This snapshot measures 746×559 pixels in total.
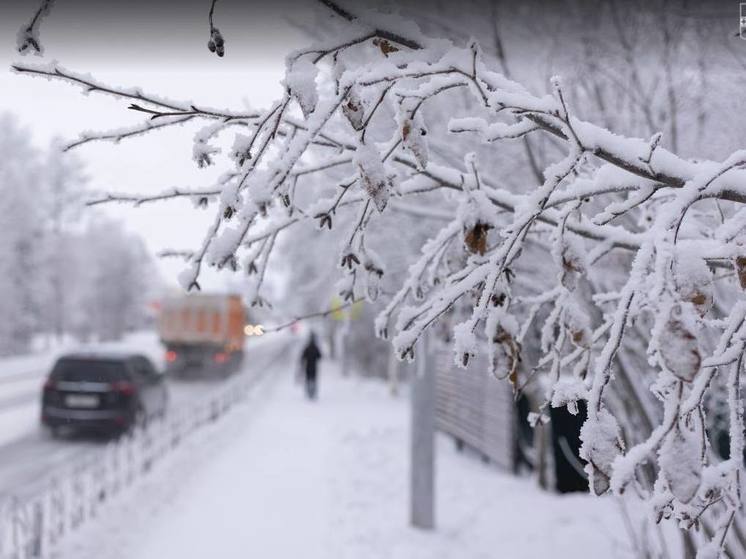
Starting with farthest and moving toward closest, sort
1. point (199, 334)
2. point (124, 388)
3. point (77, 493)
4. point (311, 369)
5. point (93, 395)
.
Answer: point (199, 334)
point (311, 369)
point (124, 388)
point (93, 395)
point (77, 493)

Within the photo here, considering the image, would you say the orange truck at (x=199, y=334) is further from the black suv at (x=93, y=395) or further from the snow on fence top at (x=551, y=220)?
the snow on fence top at (x=551, y=220)

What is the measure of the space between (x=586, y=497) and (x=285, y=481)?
3.53 m

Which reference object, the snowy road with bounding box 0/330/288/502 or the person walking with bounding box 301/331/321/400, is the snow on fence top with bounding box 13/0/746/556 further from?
the person walking with bounding box 301/331/321/400

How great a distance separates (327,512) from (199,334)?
55.8 feet

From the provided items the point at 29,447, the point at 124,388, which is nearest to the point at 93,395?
the point at 124,388

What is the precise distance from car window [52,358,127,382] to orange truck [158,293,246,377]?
35.8ft

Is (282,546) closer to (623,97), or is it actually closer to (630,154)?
(623,97)

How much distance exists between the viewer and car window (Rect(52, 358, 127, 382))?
1101 centimetres

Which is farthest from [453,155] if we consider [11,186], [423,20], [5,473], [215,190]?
[11,186]

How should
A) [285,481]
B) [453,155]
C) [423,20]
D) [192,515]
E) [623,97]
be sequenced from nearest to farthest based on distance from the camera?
[423,20]
[453,155]
[623,97]
[192,515]
[285,481]

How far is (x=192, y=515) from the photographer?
247 inches

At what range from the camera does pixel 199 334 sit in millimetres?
22469

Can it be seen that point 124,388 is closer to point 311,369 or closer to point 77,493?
point 311,369

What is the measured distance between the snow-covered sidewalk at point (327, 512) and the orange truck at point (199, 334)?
12328 millimetres
